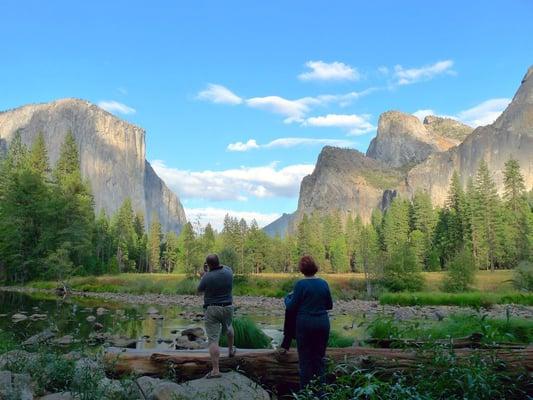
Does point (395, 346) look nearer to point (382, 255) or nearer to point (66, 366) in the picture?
point (66, 366)

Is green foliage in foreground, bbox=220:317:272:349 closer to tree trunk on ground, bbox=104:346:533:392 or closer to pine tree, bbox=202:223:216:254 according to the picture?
tree trunk on ground, bbox=104:346:533:392

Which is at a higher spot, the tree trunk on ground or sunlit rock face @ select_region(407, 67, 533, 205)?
sunlit rock face @ select_region(407, 67, 533, 205)

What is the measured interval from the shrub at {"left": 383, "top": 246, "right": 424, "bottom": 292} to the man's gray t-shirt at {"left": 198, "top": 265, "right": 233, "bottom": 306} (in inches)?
1418

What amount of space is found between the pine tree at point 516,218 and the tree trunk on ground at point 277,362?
56.9 m

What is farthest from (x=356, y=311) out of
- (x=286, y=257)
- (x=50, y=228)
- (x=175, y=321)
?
(x=286, y=257)

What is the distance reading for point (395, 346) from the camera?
6.61 metres

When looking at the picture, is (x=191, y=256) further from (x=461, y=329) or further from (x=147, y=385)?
(x=147, y=385)

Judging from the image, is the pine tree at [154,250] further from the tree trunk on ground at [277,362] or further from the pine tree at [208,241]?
the tree trunk on ground at [277,362]

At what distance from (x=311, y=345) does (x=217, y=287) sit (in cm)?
180

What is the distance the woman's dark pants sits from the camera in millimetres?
5707

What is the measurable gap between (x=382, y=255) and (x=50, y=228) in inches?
1287

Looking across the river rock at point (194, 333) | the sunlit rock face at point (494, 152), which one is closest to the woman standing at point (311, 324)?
the river rock at point (194, 333)

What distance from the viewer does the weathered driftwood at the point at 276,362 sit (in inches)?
221

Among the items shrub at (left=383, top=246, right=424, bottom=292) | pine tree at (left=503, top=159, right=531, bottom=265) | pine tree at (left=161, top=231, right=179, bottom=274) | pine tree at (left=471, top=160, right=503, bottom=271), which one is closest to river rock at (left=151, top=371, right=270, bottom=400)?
shrub at (left=383, top=246, right=424, bottom=292)
